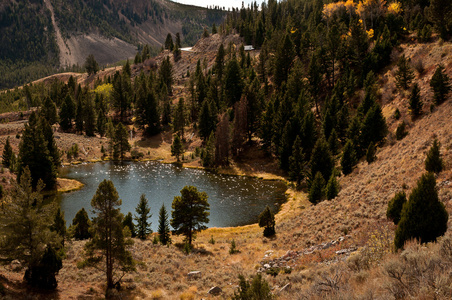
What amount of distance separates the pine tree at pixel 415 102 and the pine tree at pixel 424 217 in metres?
34.0

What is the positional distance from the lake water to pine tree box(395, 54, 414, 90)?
2865 cm

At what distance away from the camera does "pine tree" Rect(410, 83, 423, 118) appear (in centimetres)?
4125

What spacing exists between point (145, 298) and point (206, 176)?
45.3m

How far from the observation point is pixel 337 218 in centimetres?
2581

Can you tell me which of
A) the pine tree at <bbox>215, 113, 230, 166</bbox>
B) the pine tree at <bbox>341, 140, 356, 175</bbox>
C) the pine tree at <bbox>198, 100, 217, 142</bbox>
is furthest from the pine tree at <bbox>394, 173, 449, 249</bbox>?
the pine tree at <bbox>198, 100, 217, 142</bbox>

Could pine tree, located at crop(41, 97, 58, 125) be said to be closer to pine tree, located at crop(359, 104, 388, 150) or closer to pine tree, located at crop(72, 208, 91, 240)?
pine tree, located at crop(72, 208, 91, 240)

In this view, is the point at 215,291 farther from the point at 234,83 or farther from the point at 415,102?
the point at 234,83

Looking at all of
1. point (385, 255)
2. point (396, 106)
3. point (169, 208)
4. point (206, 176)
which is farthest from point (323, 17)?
point (385, 255)

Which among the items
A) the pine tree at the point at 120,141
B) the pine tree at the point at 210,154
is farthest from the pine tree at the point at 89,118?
the pine tree at the point at 210,154

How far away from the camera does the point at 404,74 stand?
165 ft

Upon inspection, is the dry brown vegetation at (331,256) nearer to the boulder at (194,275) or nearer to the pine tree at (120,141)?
the boulder at (194,275)

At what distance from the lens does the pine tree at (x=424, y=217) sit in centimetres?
1321

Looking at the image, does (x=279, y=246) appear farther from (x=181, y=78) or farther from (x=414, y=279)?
(x=181, y=78)

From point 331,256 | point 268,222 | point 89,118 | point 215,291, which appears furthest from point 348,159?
point 89,118
